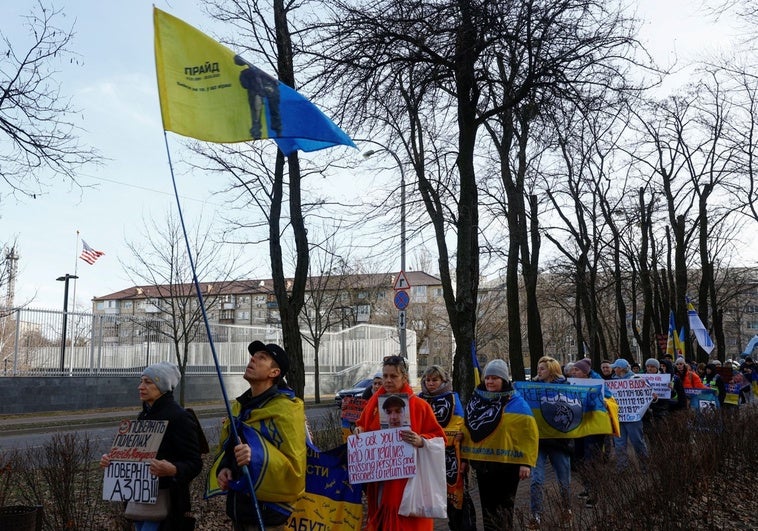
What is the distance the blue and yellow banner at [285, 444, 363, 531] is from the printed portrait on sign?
1.29 ft

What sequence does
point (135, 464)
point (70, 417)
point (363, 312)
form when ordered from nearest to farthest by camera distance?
point (135, 464) < point (70, 417) < point (363, 312)

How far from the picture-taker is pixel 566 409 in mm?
8289

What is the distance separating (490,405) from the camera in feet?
21.6

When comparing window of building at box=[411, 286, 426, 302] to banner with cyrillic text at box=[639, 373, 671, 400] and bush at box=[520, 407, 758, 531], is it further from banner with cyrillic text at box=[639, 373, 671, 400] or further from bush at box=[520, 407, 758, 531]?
bush at box=[520, 407, 758, 531]

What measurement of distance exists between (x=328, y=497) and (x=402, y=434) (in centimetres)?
73

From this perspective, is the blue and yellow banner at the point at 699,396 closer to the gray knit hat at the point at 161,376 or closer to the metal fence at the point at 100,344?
the gray knit hat at the point at 161,376

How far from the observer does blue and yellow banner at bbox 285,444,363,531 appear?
525 cm

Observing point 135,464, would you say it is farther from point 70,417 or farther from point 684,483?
point 70,417

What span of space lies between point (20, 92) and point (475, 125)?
6575mm

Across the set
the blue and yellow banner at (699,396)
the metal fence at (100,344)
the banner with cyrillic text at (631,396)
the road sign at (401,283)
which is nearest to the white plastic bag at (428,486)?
the banner with cyrillic text at (631,396)

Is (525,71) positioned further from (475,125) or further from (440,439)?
(440,439)

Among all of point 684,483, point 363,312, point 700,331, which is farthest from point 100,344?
point 363,312

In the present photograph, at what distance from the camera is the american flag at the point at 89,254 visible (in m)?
37.9

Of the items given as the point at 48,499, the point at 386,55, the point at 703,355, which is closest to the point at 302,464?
the point at 48,499
